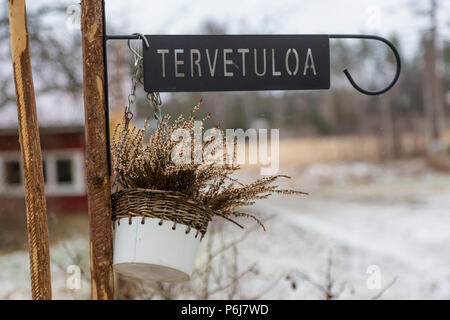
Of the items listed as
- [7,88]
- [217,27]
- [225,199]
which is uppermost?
[217,27]

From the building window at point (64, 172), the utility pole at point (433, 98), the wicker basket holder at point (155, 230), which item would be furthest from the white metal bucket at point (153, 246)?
the utility pole at point (433, 98)

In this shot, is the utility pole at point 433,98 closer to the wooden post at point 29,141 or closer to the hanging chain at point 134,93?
the hanging chain at point 134,93

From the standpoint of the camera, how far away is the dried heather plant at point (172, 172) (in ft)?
5.35

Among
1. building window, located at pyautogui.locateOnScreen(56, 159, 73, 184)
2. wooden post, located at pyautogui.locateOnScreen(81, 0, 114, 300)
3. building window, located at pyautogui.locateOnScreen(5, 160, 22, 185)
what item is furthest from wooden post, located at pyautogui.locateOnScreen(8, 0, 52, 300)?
building window, located at pyautogui.locateOnScreen(56, 159, 73, 184)

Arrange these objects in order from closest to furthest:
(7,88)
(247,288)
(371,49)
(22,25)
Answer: (22,25) → (247,288) → (7,88) → (371,49)

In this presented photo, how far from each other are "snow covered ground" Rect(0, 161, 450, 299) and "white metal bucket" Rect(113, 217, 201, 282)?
1.54 metres

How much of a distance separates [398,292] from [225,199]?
5495 mm

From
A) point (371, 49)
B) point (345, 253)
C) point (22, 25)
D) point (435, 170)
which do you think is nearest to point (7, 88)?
point (345, 253)

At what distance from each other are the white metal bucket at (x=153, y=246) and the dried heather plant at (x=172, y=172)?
0.12 metres

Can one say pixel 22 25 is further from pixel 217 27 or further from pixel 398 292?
pixel 217 27

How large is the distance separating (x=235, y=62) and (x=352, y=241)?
9282 mm

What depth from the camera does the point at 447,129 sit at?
816 inches

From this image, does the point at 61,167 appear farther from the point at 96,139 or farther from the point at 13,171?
the point at 96,139

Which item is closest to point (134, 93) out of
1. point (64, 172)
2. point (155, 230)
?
point (155, 230)
